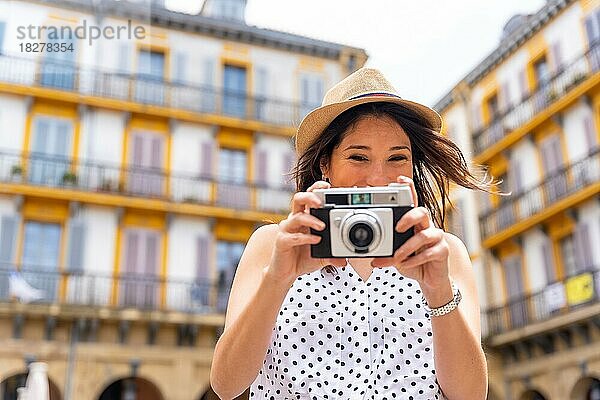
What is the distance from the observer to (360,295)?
1689 mm

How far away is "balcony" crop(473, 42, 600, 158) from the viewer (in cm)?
1800

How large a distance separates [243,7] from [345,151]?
76.2 feet

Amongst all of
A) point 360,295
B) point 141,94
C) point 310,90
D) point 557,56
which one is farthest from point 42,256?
point 360,295

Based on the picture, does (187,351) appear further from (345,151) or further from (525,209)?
(345,151)

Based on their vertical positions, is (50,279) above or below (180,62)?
below

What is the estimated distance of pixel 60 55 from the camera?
1959 centimetres

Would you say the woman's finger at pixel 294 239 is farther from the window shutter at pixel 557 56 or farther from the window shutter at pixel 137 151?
the window shutter at pixel 557 56

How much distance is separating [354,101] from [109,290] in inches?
667

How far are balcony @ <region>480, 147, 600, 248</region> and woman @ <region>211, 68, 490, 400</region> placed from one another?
1638cm

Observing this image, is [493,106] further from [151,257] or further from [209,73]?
[151,257]

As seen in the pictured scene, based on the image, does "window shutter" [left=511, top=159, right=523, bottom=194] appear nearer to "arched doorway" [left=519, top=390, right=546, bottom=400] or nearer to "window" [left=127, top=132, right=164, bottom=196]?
"arched doorway" [left=519, top=390, right=546, bottom=400]

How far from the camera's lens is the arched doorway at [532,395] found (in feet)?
64.2

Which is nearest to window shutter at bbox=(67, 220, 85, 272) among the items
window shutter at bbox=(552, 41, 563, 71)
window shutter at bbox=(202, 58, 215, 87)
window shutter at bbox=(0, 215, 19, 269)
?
window shutter at bbox=(0, 215, 19, 269)

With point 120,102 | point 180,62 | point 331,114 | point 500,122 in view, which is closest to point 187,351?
point 120,102
